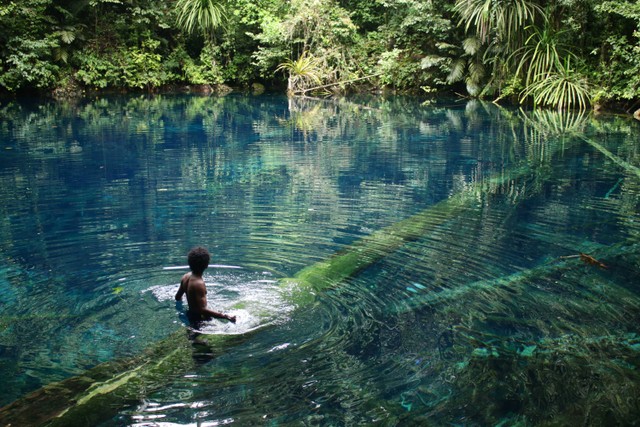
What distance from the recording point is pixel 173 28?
25359 millimetres

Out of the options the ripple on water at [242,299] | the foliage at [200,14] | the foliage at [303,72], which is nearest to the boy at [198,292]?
the ripple on water at [242,299]

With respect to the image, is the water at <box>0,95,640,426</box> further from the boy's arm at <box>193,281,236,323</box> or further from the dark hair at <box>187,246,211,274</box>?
the dark hair at <box>187,246,211,274</box>

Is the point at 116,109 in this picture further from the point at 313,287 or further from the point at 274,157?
the point at 313,287

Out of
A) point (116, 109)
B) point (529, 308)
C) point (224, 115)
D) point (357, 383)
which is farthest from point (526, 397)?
point (116, 109)

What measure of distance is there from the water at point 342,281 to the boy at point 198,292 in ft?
→ 0.46

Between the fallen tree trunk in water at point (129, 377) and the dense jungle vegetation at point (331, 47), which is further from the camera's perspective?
the dense jungle vegetation at point (331, 47)

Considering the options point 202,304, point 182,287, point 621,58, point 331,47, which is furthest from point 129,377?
point 331,47

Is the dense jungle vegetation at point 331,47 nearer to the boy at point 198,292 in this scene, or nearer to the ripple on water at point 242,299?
the ripple on water at point 242,299

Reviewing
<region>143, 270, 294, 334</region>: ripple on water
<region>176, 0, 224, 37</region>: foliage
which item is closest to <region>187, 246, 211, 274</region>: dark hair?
<region>143, 270, 294, 334</region>: ripple on water

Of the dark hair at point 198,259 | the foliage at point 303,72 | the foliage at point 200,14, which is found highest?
the foliage at point 200,14

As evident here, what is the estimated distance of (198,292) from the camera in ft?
13.4

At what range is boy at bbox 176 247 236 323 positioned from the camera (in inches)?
160

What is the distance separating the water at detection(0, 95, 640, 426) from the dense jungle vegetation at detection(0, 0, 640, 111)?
767 centimetres

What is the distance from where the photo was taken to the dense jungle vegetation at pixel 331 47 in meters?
17.6
